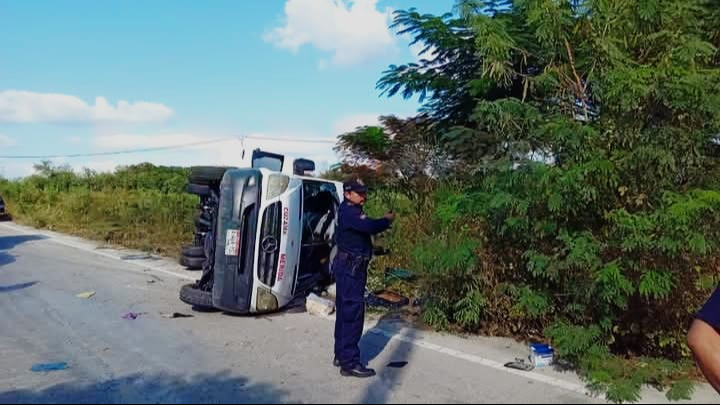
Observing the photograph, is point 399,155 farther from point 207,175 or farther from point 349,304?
point 349,304

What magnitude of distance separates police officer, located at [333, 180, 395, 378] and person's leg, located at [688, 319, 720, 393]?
278 centimetres

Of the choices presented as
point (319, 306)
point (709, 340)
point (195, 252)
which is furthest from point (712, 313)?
→ point (195, 252)

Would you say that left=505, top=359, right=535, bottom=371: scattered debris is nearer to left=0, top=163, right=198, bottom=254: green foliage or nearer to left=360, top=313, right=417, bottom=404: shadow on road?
left=360, top=313, right=417, bottom=404: shadow on road

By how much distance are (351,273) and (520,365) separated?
163cm

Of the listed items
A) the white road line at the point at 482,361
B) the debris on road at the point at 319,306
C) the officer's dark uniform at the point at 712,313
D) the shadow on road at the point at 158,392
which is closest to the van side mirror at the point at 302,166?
the debris on road at the point at 319,306

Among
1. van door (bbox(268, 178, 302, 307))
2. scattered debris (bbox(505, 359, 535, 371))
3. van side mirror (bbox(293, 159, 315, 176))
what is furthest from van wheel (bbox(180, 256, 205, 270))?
scattered debris (bbox(505, 359, 535, 371))

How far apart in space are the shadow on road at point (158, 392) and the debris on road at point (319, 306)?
2226mm

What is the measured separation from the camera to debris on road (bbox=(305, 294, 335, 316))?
23.2 ft

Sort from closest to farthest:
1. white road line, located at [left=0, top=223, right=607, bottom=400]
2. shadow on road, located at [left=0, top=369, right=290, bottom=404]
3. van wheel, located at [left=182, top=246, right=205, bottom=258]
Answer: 1. shadow on road, located at [left=0, top=369, right=290, bottom=404]
2. white road line, located at [left=0, top=223, right=607, bottom=400]
3. van wheel, located at [left=182, top=246, right=205, bottom=258]

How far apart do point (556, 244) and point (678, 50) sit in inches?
73.9

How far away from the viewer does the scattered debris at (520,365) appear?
507 cm

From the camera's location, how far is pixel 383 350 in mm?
5699

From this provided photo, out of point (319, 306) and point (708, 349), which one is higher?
point (708, 349)

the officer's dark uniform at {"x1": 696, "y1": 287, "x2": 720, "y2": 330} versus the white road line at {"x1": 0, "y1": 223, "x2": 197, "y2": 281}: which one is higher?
the officer's dark uniform at {"x1": 696, "y1": 287, "x2": 720, "y2": 330}
